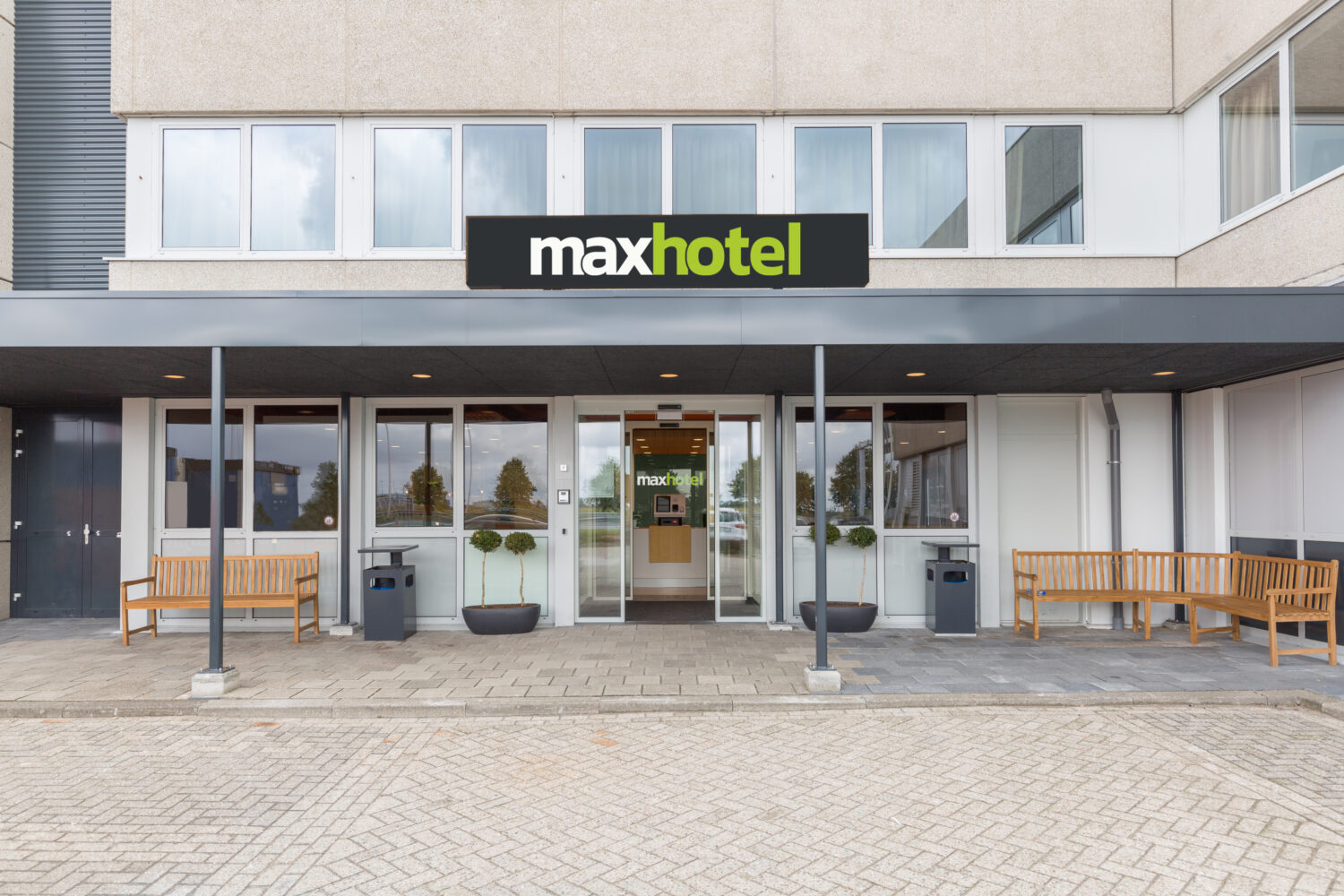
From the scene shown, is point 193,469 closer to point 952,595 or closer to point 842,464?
point 842,464

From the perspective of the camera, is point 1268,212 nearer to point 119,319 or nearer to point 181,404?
point 119,319

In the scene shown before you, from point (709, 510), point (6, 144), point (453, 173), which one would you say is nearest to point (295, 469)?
point (453, 173)

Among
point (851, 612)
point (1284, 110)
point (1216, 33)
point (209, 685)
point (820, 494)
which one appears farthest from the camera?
point (851, 612)

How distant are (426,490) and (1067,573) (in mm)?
7417

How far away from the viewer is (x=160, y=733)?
5.34 meters

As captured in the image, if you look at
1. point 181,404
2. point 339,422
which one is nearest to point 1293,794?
point 339,422

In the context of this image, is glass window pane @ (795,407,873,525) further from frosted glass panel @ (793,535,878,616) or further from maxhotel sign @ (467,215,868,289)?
maxhotel sign @ (467,215,868,289)

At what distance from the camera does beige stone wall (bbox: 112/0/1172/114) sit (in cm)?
872

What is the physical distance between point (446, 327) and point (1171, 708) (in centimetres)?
621

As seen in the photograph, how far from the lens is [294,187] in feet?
29.2

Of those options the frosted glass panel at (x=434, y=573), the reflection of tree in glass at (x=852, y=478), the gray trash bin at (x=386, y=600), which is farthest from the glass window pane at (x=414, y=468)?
the reflection of tree in glass at (x=852, y=478)

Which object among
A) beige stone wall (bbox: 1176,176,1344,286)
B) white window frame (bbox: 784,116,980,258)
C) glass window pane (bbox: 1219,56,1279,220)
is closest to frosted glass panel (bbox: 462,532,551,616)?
white window frame (bbox: 784,116,980,258)

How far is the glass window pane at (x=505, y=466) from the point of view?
29.7 feet

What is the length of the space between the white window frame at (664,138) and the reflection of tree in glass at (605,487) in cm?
298
